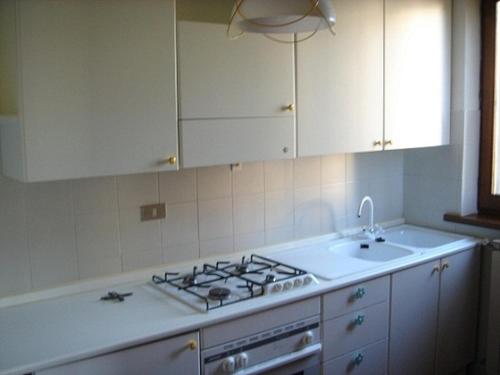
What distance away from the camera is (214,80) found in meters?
Result: 2.12

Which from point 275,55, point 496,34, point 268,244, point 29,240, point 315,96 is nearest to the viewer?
point 29,240

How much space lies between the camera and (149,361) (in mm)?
1810

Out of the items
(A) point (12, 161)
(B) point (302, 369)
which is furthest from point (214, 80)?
(B) point (302, 369)

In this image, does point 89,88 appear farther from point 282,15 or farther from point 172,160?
point 282,15

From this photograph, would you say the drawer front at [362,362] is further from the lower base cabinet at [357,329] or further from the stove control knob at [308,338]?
the stove control knob at [308,338]

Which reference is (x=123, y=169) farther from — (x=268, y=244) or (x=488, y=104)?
(x=488, y=104)

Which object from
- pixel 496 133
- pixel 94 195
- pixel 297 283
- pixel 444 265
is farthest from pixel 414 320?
pixel 94 195

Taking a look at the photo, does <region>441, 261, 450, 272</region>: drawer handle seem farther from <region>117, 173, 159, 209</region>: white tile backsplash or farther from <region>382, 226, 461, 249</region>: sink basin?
<region>117, 173, 159, 209</region>: white tile backsplash

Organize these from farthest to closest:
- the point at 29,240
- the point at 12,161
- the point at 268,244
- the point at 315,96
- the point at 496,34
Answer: the point at 496,34, the point at 268,244, the point at 315,96, the point at 29,240, the point at 12,161

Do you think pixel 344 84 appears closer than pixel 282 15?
No

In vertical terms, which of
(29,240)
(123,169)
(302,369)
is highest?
(123,169)

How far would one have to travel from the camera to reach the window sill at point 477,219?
299cm

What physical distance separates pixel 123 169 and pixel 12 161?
1.21 ft

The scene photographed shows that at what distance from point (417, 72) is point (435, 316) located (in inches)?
50.4
